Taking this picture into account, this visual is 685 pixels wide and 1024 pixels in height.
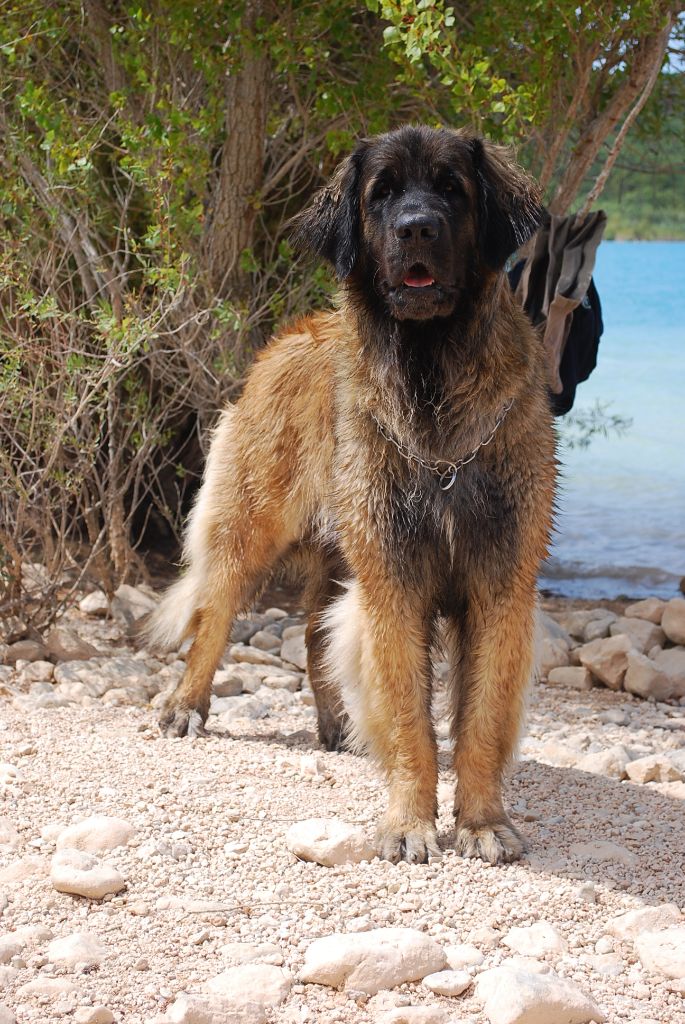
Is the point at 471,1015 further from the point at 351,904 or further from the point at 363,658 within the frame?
the point at 363,658

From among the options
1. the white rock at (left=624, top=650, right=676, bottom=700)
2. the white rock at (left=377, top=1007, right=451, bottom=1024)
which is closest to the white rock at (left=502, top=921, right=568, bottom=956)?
the white rock at (left=377, top=1007, right=451, bottom=1024)

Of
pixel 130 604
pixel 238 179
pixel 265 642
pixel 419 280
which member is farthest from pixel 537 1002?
pixel 238 179

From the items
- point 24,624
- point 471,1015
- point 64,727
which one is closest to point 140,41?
point 24,624

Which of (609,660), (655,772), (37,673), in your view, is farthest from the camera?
(609,660)

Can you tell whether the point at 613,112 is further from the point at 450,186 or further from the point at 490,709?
the point at 490,709

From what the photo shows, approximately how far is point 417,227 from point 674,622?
13.0 ft

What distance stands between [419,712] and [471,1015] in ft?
3.67

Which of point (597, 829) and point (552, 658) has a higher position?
point (597, 829)

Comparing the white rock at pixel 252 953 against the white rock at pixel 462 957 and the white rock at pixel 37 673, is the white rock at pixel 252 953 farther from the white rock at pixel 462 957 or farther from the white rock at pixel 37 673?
the white rock at pixel 37 673

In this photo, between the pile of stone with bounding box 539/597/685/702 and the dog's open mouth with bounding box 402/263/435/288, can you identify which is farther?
the pile of stone with bounding box 539/597/685/702

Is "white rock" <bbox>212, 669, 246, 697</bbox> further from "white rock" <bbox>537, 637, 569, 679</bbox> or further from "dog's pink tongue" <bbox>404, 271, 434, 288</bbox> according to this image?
"dog's pink tongue" <bbox>404, 271, 434, 288</bbox>

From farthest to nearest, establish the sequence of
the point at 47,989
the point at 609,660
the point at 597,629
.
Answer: the point at 597,629
the point at 609,660
the point at 47,989

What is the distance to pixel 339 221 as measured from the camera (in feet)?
12.5

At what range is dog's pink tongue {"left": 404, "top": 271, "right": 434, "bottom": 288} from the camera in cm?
354
